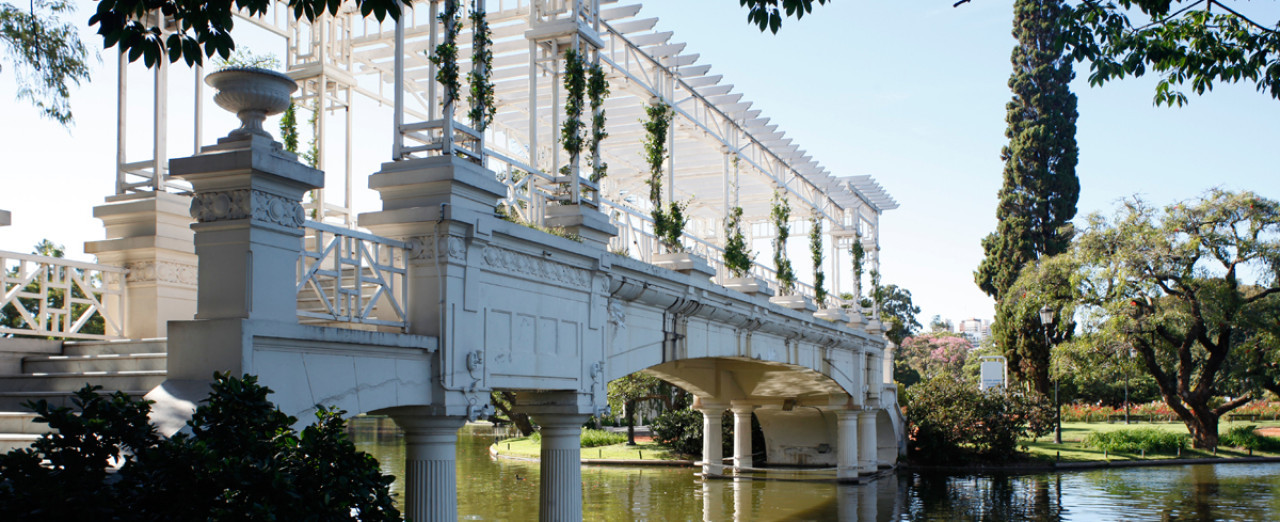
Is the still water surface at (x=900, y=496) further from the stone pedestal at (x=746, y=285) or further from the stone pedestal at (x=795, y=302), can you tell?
the stone pedestal at (x=746, y=285)

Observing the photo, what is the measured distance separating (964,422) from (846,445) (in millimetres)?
8700

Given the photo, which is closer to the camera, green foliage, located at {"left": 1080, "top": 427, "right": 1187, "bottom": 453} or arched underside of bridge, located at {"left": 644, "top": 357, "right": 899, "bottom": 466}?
arched underside of bridge, located at {"left": 644, "top": 357, "right": 899, "bottom": 466}

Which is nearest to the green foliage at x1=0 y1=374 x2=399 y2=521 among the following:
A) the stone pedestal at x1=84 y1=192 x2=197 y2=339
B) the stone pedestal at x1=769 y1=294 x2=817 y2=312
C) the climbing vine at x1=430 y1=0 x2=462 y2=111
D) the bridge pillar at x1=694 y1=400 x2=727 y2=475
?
the stone pedestal at x1=84 y1=192 x2=197 y2=339

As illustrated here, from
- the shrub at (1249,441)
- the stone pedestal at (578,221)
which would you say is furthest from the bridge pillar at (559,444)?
the shrub at (1249,441)

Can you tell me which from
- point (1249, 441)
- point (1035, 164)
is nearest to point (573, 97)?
point (1249, 441)

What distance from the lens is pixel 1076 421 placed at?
57375 mm

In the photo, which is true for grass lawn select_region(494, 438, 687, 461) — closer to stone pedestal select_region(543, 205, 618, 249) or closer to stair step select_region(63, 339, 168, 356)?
stone pedestal select_region(543, 205, 618, 249)

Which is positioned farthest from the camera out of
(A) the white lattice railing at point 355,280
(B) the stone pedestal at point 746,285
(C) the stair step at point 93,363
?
(B) the stone pedestal at point 746,285

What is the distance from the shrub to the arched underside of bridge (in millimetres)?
15312

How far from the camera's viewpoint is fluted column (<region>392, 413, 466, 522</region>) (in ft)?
33.8

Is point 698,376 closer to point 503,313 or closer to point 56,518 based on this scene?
point 503,313

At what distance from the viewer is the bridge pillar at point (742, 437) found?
3300cm

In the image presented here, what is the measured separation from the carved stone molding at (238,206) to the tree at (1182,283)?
117 feet

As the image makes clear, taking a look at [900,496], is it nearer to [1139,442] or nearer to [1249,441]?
[1139,442]
